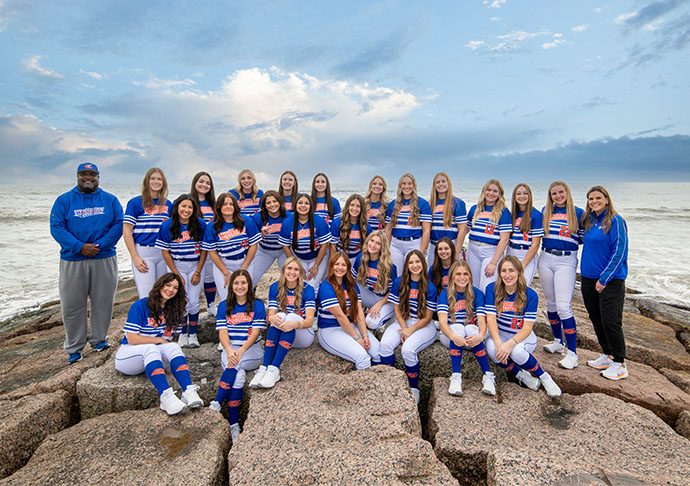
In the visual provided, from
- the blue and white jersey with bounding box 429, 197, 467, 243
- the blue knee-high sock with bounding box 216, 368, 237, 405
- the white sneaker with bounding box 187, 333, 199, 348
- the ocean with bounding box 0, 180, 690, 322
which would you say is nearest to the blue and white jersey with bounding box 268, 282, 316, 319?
the blue knee-high sock with bounding box 216, 368, 237, 405

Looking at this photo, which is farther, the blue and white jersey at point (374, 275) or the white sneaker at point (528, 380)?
the blue and white jersey at point (374, 275)

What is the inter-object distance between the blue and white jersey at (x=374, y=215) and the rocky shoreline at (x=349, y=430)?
6.47ft

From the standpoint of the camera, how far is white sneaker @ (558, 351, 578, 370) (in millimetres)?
4539

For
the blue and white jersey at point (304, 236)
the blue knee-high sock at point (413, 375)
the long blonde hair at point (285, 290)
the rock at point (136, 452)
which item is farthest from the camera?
the blue and white jersey at point (304, 236)

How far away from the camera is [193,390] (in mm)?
3781

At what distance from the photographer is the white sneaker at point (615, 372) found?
14.2ft

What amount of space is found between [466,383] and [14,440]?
4311mm

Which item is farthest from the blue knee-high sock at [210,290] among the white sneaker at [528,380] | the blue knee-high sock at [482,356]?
the white sneaker at [528,380]

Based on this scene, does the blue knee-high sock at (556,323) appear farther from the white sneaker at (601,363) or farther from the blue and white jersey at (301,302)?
the blue and white jersey at (301,302)

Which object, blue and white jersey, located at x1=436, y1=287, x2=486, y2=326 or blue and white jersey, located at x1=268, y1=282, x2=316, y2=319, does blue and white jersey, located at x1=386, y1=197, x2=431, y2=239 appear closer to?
blue and white jersey, located at x1=436, y1=287, x2=486, y2=326

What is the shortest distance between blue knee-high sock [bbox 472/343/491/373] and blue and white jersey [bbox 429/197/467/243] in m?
2.01

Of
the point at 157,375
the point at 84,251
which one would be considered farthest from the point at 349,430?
the point at 84,251

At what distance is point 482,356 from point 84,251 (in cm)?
484

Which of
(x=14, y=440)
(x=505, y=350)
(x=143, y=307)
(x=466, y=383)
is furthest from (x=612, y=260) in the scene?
(x=14, y=440)
